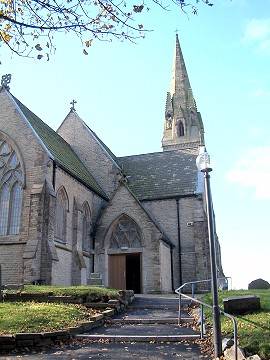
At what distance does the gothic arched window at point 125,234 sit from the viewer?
25.7 metres

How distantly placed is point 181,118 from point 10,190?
108ft

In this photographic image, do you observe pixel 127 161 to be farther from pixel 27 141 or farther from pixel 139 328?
pixel 139 328

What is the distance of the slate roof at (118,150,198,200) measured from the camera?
29.9 m

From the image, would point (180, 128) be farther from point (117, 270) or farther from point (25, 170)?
point (25, 170)

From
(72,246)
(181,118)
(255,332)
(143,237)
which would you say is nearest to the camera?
(255,332)

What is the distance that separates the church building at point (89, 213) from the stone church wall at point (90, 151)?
81mm

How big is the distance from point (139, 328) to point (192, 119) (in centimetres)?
4327

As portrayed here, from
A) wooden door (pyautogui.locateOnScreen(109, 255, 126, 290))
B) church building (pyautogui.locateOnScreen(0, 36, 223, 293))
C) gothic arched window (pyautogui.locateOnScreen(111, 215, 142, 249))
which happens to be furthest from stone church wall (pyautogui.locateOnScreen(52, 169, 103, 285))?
gothic arched window (pyautogui.locateOnScreen(111, 215, 142, 249))

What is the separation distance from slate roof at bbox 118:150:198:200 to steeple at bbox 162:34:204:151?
15.0m

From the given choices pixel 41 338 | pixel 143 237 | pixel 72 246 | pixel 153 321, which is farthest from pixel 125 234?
pixel 41 338

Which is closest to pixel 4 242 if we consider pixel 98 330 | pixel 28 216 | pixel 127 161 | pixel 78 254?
pixel 28 216

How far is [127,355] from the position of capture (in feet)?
25.8

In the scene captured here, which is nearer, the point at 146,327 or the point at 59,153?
the point at 146,327

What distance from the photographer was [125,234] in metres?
25.9
